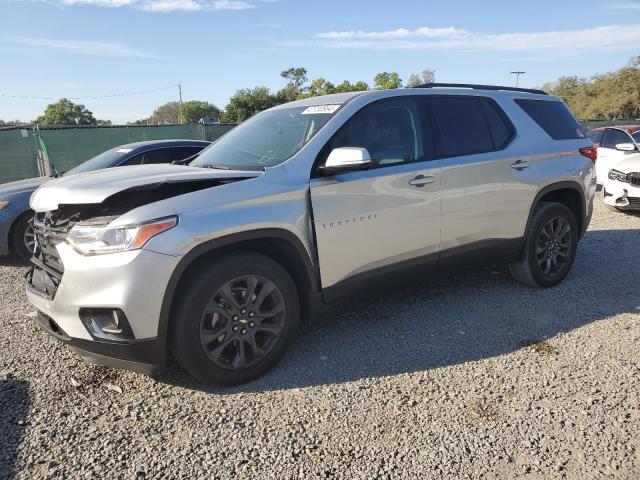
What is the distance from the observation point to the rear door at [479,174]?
4.03 m

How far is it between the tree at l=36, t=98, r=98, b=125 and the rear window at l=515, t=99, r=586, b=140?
281 ft

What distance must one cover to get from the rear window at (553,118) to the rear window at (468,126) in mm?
432

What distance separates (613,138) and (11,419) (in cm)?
1122

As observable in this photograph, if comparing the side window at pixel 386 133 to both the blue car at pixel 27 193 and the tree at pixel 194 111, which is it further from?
the tree at pixel 194 111

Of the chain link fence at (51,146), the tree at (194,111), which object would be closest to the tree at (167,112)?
the tree at (194,111)

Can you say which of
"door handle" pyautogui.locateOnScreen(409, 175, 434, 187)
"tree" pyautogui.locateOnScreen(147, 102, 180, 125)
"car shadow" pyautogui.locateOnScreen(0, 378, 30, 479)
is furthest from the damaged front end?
"tree" pyautogui.locateOnScreen(147, 102, 180, 125)

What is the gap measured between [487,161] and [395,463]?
2706 mm

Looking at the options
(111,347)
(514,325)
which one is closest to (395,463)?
(111,347)

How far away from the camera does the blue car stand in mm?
5992

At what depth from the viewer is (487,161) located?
422 centimetres

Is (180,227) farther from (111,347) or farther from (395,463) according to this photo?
(395,463)

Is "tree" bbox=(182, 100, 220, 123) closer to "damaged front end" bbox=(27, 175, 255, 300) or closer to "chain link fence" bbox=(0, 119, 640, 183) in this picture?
"chain link fence" bbox=(0, 119, 640, 183)

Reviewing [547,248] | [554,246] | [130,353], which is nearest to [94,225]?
[130,353]

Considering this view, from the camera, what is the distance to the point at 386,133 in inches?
149
